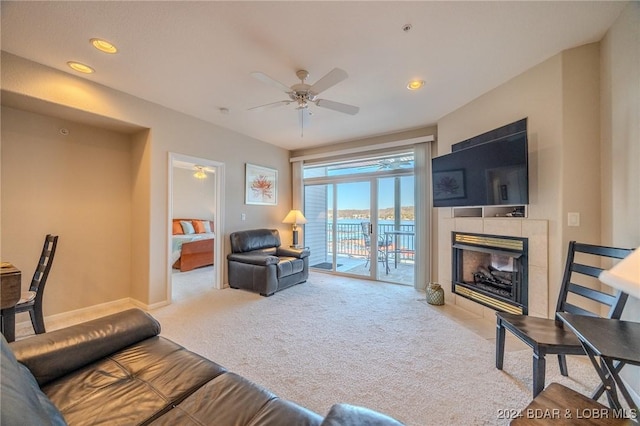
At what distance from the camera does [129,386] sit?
47.3 inches

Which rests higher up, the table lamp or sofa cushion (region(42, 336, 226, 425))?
the table lamp

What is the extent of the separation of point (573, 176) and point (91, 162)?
5281 millimetres

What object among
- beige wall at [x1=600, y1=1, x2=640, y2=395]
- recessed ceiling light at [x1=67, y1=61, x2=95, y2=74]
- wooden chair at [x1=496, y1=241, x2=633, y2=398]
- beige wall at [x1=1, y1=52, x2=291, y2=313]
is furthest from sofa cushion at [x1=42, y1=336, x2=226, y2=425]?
beige wall at [x1=600, y1=1, x2=640, y2=395]

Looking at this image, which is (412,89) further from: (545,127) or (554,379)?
(554,379)

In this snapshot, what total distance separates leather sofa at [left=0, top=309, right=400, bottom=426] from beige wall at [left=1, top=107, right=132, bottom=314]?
2289 millimetres

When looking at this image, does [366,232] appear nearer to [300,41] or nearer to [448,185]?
[448,185]

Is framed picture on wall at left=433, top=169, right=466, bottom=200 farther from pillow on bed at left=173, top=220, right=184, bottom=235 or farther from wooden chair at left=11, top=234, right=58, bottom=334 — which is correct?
pillow on bed at left=173, top=220, right=184, bottom=235

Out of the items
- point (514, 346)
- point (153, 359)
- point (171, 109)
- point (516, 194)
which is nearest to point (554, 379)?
point (514, 346)

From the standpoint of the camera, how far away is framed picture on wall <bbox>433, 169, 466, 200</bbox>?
3134 mm

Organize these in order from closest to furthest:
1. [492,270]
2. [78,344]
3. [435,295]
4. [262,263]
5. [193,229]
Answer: [78,344], [492,270], [435,295], [262,263], [193,229]

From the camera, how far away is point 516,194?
2504 mm

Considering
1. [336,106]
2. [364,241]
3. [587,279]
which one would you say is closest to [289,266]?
[364,241]

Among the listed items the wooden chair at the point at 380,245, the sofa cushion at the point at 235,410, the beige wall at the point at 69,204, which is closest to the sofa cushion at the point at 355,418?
the sofa cushion at the point at 235,410

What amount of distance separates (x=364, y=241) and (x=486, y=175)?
2.65 meters
